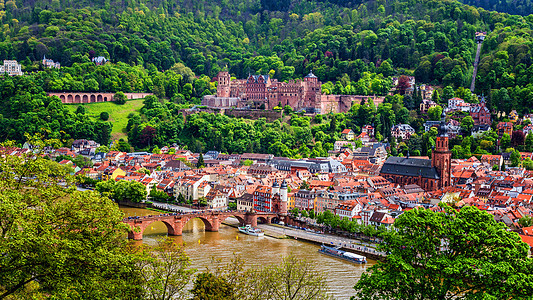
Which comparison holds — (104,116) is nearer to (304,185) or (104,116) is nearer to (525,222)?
(304,185)

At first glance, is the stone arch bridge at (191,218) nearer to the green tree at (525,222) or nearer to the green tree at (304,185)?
the green tree at (304,185)

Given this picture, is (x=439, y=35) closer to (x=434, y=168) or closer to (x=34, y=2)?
(x=434, y=168)

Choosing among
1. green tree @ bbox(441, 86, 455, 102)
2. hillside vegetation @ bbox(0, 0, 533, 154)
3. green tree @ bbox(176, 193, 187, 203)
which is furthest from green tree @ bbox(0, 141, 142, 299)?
green tree @ bbox(441, 86, 455, 102)

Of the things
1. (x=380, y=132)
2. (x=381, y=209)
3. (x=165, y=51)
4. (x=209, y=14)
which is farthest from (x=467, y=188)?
(x=209, y=14)

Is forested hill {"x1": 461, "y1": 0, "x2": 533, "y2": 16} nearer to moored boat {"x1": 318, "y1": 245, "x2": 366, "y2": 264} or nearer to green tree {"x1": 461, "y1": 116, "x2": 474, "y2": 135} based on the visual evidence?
green tree {"x1": 461, "y1": 116, "x2": 474, "y2": 135}

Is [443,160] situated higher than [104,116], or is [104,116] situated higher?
[104,116]

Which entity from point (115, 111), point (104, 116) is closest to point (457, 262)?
point (104, 116)
